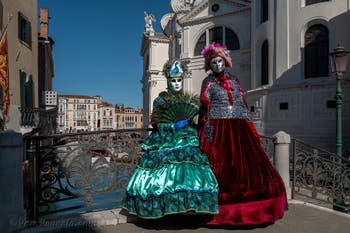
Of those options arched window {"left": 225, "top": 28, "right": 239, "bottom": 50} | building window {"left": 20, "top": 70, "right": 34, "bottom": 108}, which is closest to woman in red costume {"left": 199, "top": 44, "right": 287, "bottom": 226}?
building window {"left": 20, "top": 70, "right": 34, "bottom": 108}

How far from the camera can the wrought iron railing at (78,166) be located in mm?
3799

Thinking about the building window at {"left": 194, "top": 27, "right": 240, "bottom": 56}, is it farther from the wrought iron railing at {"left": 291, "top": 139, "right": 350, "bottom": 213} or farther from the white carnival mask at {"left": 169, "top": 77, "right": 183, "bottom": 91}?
the white carnival mask at {"left": 169, "top": 77, "right": 183, "bottom": 91}

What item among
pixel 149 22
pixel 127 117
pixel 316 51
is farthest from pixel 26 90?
pixel 127 117

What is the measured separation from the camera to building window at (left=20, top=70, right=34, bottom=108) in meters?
12.4

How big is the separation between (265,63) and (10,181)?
49.8ft

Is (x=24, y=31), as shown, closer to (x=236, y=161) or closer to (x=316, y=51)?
(x=236, y=161)

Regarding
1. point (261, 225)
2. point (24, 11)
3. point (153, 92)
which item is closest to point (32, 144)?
point (261, 225)

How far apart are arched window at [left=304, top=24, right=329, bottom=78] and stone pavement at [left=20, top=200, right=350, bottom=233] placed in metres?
10.4

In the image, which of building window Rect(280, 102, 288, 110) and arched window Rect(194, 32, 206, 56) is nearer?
building window Rect(280, 102, 288, 110)

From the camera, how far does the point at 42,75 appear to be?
22.2 meters

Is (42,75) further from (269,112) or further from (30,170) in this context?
(30,170)

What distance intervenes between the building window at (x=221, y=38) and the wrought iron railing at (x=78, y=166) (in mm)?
18433

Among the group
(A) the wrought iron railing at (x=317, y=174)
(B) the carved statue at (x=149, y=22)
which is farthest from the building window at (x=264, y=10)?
(B) the carved statue at (x=149, y=22)

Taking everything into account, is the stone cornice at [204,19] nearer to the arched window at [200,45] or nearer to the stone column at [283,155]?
the arched window at [200,45]
